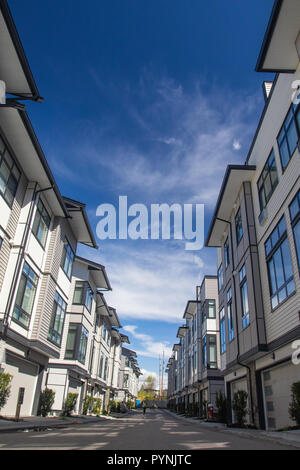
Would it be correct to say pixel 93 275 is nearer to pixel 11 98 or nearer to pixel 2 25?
pixel 11 98

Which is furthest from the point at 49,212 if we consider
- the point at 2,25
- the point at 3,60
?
the point at 2,25

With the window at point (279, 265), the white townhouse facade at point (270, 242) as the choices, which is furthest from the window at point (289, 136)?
the window at point (279, 265)

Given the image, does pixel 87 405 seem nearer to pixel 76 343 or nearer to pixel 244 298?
pixel 76 343

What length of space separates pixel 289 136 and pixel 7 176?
36.8 feet

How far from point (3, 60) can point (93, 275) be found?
2153 cm

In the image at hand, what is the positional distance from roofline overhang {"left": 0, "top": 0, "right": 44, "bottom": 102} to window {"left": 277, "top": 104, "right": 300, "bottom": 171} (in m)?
9.21

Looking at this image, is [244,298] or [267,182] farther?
[244,298]

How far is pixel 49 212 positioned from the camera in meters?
18.9

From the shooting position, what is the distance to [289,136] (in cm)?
1309

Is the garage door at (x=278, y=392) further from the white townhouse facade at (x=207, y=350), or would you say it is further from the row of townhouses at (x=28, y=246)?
the white townhouse facade at (x=207, y=350)

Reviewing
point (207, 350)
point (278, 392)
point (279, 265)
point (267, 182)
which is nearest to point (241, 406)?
point (278, 392)

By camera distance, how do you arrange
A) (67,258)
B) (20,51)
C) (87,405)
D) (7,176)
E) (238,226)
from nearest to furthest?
1. (20,51)
2. (7,176)
3. (238,226)
4. (67,258)
5. (87,405)

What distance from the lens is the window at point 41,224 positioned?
16812 mm
